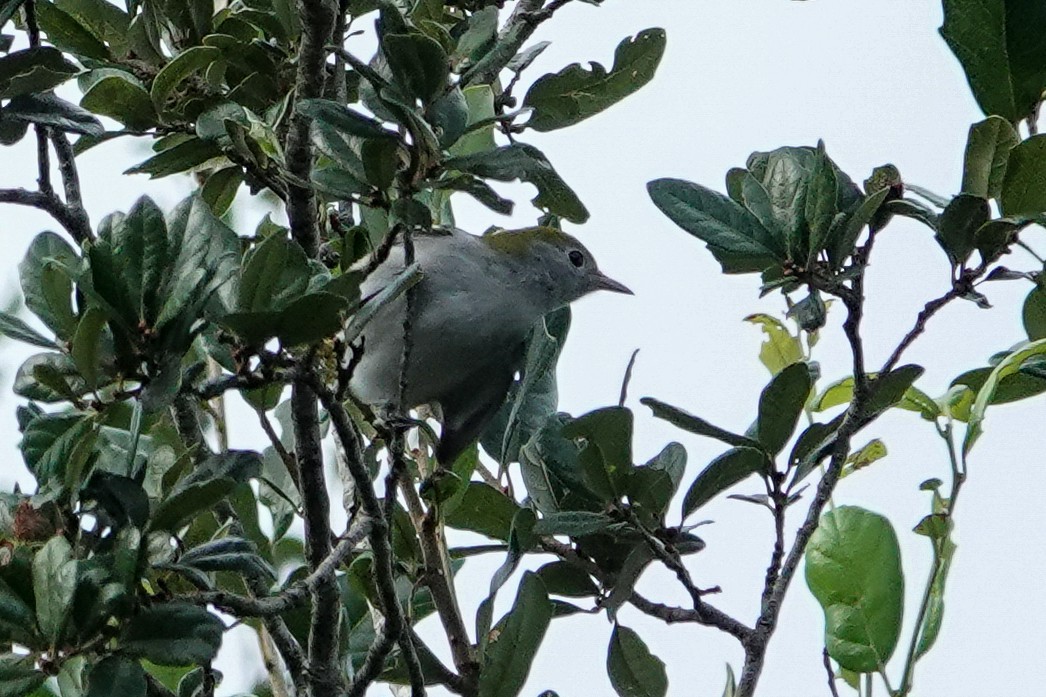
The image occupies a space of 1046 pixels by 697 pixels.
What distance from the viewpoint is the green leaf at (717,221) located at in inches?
88.5

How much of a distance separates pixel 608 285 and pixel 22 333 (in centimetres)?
282

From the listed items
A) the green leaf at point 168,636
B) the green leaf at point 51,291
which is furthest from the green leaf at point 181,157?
the green leaf at point 168,636

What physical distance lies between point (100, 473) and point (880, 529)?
50.3 inches

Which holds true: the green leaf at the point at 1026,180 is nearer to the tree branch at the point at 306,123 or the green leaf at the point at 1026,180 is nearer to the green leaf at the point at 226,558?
the tree branch at the point at 306,123

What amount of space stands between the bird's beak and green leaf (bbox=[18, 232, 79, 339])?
106 inches

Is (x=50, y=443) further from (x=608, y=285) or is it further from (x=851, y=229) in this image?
(x=608, y=285)

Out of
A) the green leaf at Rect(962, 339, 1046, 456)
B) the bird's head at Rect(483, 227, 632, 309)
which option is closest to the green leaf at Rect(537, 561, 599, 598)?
the green leaf at Rect(962, 339, 1046, 456)

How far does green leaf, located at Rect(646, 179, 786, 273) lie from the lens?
2.25 m

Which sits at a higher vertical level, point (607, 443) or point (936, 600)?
point (607, 443)

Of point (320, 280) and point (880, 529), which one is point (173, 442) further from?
point (880, 529)

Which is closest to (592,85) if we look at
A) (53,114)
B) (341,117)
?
(341,117)

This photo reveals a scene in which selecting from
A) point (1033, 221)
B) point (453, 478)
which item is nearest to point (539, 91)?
point (453, 478)

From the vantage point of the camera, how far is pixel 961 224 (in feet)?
6.82

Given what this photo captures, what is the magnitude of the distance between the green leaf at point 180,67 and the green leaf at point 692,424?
89 cm
